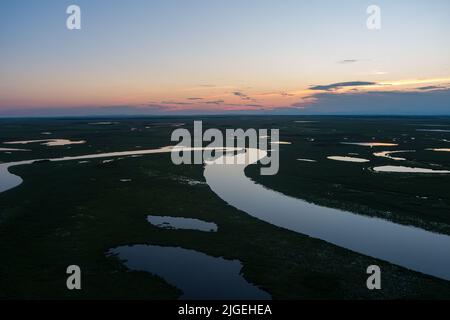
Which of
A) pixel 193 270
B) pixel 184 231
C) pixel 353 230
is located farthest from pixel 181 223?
pixel 353 230

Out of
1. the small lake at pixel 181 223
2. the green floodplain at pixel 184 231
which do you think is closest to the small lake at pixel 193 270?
the green floodplain at pixel 184 231

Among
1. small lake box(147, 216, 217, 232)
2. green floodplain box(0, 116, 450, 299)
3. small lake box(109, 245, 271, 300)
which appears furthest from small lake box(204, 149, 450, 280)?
small lake box(109, 245, 271, 300)

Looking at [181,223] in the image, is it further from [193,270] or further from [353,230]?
[353,230]

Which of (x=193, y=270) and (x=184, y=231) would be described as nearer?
(x=193, y=270)

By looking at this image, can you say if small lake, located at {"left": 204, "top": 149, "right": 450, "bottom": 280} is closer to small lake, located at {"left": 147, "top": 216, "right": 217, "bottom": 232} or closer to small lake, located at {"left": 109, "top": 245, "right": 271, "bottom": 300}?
small lake, located at {"left": 147, "top": 216, "right": 217, "bottom": 232}
